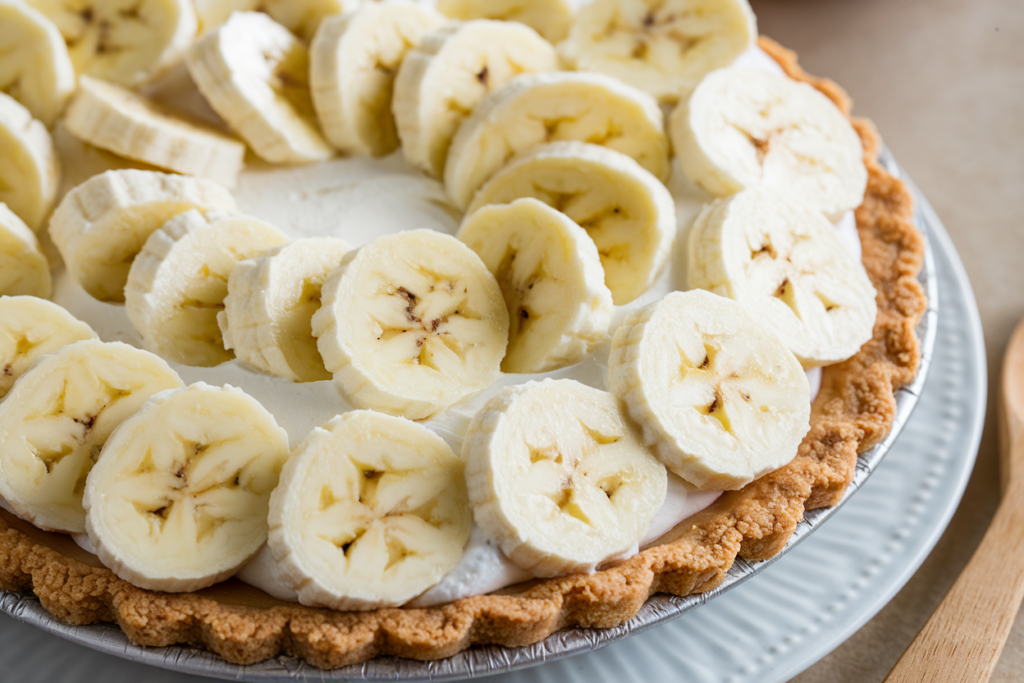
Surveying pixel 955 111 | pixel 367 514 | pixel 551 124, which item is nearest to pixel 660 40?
pixel 551 124

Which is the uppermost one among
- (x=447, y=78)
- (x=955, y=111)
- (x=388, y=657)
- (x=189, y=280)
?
(x=447, y=78)

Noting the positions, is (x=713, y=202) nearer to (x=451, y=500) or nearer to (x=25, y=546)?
(x=451, y=500)

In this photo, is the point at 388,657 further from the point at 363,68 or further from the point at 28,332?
the point at 363,68

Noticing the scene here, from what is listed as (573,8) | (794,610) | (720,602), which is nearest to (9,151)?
(573,8)

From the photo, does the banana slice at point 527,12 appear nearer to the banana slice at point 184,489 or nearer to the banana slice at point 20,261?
the banana slice at point 20,261

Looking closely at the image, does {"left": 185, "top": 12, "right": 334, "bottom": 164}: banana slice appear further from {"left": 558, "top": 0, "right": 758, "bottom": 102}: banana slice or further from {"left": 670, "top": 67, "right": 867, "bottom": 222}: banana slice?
{"left": 670, "top": 67, "right": 867, "bottom": 222}: banana slice

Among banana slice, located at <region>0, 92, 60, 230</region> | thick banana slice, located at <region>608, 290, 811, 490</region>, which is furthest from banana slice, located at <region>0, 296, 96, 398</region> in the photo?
thick banana slice, located at <region>608, 290, 811, 490</region>

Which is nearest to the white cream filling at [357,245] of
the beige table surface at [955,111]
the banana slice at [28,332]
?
the banana slice at [28,332]
